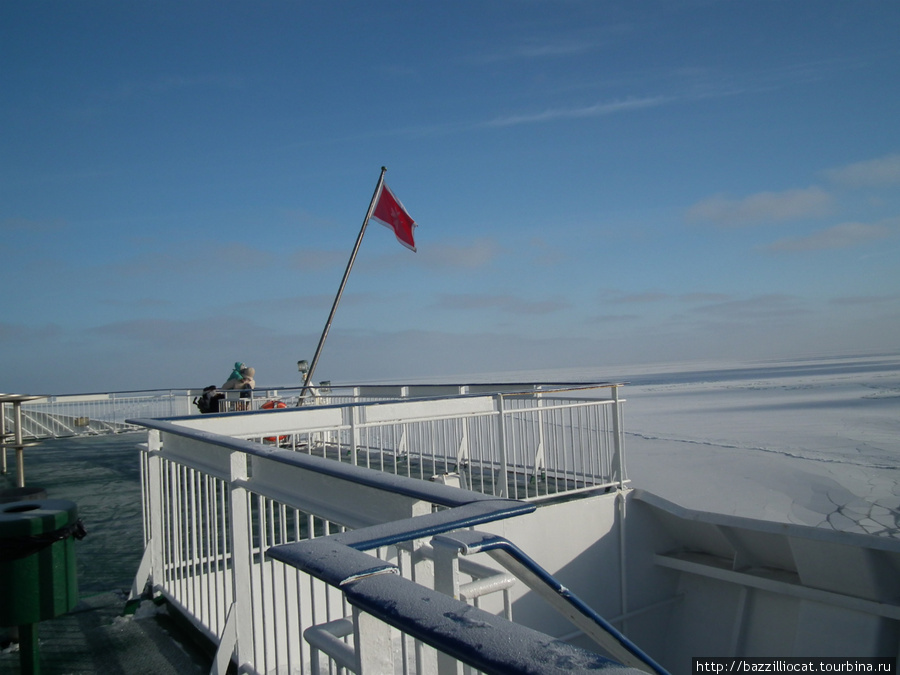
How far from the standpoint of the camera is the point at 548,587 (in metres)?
1.29

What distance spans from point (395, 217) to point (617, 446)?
9635 mm

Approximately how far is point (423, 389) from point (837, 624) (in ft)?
21.9

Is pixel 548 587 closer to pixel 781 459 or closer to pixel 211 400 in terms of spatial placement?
pixel 211 400

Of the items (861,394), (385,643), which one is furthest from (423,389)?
(861,394)

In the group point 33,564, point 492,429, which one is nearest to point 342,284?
point 492,429

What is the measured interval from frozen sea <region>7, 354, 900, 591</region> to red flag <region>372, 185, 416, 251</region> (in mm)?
7549

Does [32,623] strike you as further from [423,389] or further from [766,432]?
[766,432]

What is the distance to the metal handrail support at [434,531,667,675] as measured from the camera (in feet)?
4.15

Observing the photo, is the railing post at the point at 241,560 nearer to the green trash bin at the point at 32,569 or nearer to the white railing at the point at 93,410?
the green trash bin at the point at 32,569

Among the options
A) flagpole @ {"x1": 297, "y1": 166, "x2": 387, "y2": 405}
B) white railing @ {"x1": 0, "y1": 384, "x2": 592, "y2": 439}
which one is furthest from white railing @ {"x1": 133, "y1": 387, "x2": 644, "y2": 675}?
white railing @ {"x1": 0, "y1": 384, "x2": 592, "y2": 439}

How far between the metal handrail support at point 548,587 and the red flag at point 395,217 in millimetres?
13979

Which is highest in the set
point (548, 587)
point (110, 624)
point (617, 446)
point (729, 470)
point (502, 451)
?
point (548, 587)

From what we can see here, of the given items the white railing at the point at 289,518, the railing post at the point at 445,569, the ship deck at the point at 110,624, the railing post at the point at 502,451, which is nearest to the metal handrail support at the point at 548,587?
the railing post at the point at 445,569

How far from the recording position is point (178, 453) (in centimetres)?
433
